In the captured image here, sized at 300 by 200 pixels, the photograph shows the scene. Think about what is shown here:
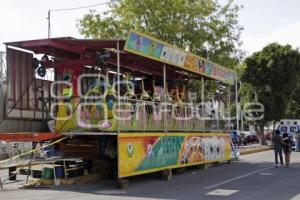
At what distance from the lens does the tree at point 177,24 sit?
24328 mm

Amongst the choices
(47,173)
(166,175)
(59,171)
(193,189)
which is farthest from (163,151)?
(47,173)

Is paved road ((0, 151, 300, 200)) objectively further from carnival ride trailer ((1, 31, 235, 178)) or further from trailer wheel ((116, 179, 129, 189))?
carnival ride trailer ((1, 31, 235, 178))

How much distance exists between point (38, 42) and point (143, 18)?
10.9m

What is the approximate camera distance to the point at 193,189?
1378 centimetres

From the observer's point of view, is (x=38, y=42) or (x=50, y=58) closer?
(x=38, y=42)

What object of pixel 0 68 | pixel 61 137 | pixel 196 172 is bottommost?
pixel 196 172

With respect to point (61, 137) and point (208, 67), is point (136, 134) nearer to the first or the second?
point (61, 137)

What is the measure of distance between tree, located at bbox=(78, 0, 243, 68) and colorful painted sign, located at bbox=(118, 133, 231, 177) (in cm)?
546

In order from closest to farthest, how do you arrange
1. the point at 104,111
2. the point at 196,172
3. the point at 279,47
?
the point at 104,111 → the point at 196,172 → the point at 279,47

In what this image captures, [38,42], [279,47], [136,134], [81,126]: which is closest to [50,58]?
[38,42]

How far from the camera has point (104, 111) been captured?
14445mm

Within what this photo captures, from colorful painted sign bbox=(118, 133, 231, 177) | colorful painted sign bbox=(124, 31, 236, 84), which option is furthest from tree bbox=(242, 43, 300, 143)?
colorful painted sign bbox=(118, 133, 231, 177)

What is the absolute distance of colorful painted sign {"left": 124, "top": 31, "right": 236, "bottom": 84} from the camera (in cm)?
1377

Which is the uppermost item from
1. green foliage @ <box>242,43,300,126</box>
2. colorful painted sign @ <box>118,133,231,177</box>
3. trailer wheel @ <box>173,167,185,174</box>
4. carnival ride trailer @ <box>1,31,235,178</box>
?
green foliage @ <box>242,43,300,126</box>
